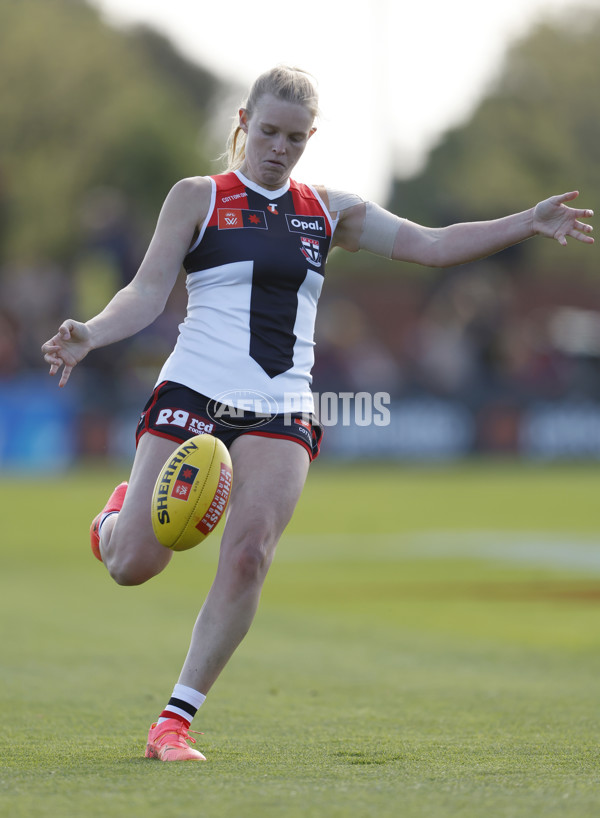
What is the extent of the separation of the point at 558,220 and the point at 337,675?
2.91m

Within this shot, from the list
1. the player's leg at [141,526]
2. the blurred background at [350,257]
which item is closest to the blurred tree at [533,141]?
the blurred background at [350,257]

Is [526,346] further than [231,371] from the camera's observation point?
Yes

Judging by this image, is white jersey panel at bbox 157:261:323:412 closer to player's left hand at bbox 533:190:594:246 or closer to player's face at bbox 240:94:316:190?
player's face at bbox 240:94:316:190

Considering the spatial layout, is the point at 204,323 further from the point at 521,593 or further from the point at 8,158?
the point at 8,158

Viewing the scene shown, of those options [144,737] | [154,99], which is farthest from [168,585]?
[154,99]

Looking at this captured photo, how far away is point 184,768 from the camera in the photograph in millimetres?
4383

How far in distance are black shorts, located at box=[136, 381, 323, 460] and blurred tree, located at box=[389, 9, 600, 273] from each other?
38336 millimetres

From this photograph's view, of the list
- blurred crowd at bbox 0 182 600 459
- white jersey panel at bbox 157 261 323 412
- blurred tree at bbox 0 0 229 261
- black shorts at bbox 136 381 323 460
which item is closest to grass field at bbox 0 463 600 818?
black shorts at bbox 136 381 323 460

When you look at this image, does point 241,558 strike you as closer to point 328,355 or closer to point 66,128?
point 328,355

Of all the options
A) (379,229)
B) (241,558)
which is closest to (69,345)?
(241,558)

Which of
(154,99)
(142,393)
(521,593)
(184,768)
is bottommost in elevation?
(184,768)

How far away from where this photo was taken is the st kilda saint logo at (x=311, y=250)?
512cm

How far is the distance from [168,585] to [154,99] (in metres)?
33.8

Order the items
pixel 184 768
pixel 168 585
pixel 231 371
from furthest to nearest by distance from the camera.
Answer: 1. pixel 168 585
2. pixel 231 371
3. pixel 184 768
